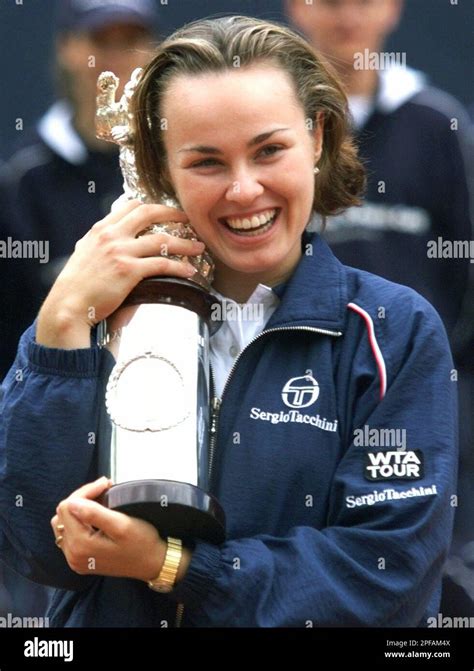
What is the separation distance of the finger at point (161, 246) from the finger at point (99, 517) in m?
0.39

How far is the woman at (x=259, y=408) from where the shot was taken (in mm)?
1744

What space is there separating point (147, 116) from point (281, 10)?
2.90 feet

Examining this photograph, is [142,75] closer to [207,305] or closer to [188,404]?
[207,305]

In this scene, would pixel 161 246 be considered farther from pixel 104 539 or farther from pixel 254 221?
pixel 104 539

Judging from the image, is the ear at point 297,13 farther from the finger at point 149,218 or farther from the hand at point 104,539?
the hand at point 104,539

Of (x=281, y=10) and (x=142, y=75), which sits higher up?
(x=281, y=10)

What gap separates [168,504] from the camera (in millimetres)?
1682

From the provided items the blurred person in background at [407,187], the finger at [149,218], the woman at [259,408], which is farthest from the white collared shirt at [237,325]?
the blurred person in background at [407,187]

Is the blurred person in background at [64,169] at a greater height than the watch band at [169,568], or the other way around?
the blurred person in background at [64,169]

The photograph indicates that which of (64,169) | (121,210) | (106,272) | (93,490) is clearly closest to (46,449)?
(93,490)

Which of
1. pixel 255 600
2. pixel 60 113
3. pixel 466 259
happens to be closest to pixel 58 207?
pixel 60 113
